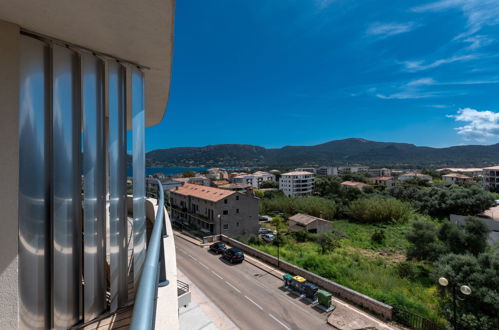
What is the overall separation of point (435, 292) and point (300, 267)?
717cm

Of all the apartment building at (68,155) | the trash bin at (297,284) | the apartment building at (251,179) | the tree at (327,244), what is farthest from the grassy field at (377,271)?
the apartment building at (251,179)

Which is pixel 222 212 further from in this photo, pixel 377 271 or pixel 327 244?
pixel 377 271

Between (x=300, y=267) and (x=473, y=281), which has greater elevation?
(x=473, y=281)

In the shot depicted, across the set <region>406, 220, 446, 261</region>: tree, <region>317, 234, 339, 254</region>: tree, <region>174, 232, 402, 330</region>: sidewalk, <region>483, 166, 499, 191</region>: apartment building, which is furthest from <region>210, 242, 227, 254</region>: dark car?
<region>483, 166, 499, 191</region>: apartment building

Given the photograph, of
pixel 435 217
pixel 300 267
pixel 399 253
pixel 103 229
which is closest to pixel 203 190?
pixel 300 267

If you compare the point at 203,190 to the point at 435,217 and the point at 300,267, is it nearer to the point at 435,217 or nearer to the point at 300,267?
the point at 300,267

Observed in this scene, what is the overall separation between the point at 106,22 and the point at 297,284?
546 inches

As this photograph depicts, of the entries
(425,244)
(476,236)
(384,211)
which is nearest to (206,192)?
(425,244)

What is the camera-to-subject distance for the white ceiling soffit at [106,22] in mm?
1607

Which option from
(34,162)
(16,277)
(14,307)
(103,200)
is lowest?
(14,307)

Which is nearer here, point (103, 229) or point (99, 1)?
point (99, 1)

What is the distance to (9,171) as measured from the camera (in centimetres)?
169

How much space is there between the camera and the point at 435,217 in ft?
112

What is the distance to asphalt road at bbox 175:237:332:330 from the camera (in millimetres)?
10641
